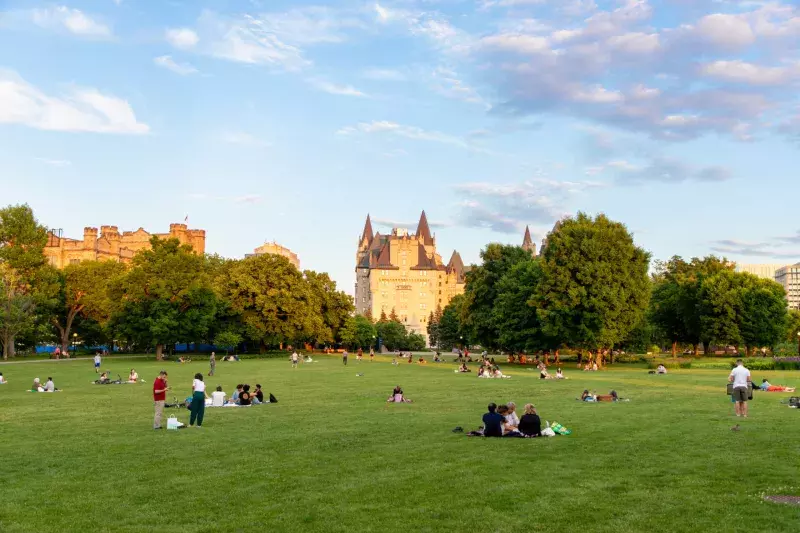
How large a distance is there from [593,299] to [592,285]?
5.24 feet

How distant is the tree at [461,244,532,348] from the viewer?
80562mm

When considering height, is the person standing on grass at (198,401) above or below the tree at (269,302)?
below

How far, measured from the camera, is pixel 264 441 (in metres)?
20.1

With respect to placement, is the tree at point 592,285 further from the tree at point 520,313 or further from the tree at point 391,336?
the tree at point 391,336

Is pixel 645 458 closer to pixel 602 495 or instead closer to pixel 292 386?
pixel 602 495

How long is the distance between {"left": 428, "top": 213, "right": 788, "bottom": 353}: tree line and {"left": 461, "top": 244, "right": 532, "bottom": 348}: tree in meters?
0.12

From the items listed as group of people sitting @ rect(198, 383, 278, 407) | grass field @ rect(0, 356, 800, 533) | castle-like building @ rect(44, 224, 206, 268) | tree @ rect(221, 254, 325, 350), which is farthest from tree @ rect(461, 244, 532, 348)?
castle-like building @ rect(44, 224, 206, 268)

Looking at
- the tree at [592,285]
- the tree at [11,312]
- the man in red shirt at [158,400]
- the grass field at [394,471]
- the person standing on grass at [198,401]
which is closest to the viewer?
the grass field at [394,471]

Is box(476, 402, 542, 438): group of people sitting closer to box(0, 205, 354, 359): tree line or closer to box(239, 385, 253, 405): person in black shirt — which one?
box(239, 385, 253, 405): person in black shirt

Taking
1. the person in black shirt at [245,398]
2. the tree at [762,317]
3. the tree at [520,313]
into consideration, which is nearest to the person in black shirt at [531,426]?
the person in black shirt at [245,398]

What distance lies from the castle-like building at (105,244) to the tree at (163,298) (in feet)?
241

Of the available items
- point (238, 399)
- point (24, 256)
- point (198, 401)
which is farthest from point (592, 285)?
point (24, 256)

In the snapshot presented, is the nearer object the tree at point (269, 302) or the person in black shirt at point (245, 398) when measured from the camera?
the person in black shirt at point (245, 398)

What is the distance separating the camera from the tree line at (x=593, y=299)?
64562 mm
